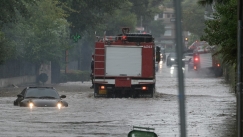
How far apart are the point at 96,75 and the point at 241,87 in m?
24.6

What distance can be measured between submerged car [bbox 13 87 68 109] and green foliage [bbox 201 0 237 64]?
363 inches

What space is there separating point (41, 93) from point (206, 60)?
4359 centimetres

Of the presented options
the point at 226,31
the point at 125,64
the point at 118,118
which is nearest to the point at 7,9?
the point at 125,64

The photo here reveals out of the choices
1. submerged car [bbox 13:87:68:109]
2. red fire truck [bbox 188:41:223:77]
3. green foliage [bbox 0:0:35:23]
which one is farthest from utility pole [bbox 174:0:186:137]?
red fire truck [bbox 188:41:223:77]

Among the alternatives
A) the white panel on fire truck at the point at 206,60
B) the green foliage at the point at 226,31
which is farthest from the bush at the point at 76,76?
the green foliage at the point at 226,31

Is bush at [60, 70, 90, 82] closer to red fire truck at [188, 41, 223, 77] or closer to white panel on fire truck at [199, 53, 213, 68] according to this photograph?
red fire truck at [188, 41, 223, 77]

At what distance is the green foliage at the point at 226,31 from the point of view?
17.2 m

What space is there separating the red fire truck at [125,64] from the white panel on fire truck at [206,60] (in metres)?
32.1

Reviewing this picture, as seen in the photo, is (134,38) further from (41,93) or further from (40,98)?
(40,98)

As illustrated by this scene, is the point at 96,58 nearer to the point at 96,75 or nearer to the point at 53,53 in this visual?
the point at 96,75

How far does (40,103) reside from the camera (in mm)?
26859

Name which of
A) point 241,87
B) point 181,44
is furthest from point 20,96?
point 181,44

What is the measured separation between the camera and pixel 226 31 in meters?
17.6

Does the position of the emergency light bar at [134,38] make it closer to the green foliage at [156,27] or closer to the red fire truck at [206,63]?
the red fire truck at [206,63]
